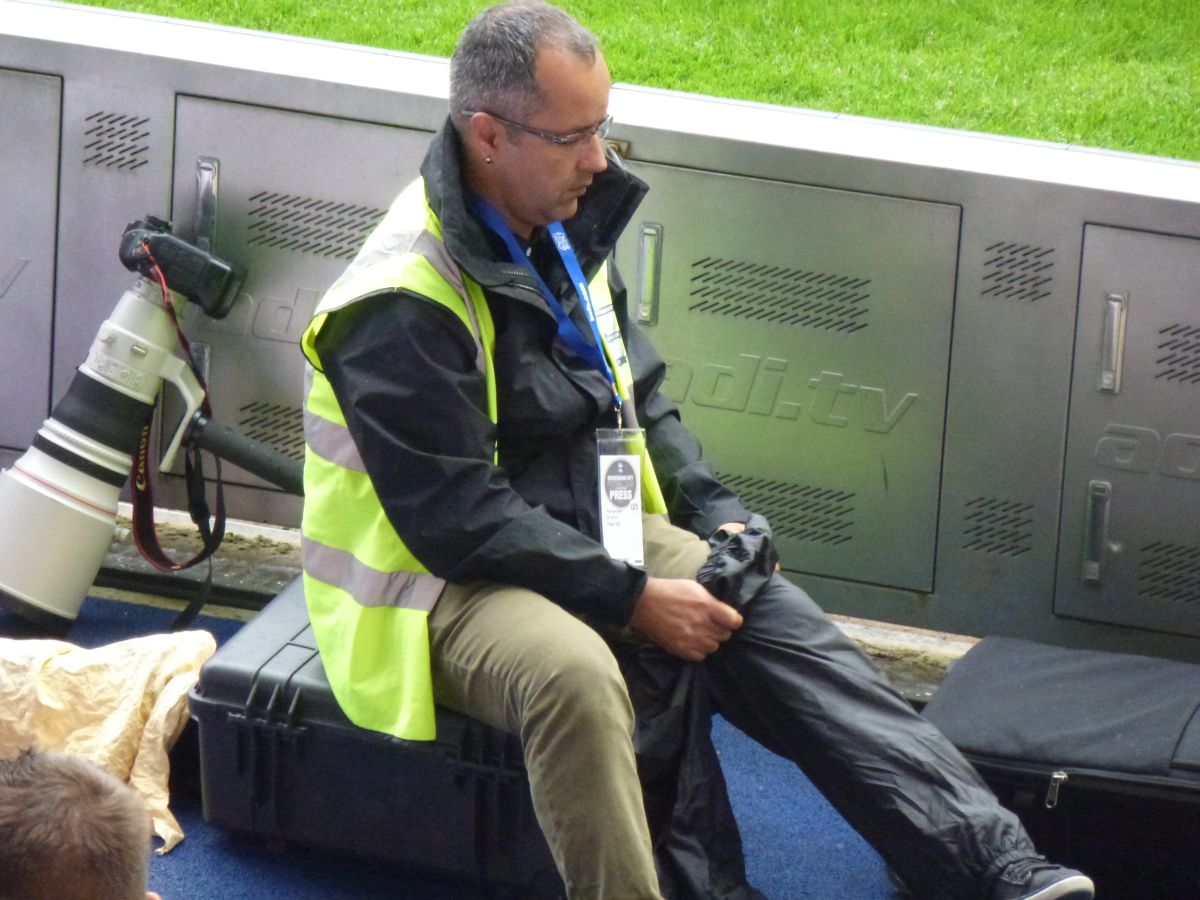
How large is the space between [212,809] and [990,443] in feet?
6.66

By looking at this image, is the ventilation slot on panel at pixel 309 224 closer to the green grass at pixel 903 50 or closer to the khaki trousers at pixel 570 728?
the khaki trousers at pixel 570 728

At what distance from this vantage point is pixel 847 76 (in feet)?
19.1

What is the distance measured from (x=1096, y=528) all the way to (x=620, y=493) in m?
1.50

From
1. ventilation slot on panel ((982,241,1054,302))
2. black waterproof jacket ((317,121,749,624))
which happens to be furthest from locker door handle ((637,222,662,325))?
black waterproof jacket ((317,121,749,624))

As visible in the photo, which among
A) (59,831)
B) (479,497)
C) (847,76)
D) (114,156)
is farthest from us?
(847,76)

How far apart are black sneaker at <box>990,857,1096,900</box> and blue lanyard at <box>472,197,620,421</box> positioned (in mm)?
1083

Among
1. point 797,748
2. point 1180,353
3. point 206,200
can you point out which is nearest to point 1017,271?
point 1180,353

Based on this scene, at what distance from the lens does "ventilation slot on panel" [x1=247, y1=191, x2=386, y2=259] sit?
13.7ft

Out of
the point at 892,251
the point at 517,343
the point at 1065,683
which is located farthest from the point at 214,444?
the point at 1065,683

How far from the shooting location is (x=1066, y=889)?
9.04 feet

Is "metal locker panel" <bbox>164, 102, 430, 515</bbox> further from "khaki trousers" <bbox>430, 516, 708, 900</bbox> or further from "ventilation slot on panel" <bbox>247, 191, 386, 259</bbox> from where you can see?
"khaki trousers" <bbox>430, 516, 708, 900</bbox>

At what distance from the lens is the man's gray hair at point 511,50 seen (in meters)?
2.89

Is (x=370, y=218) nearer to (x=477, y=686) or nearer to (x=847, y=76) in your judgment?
(x=477, y=686)

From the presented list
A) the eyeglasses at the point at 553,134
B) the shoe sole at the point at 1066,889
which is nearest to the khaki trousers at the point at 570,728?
the shoe sole at the point at 1066,889
